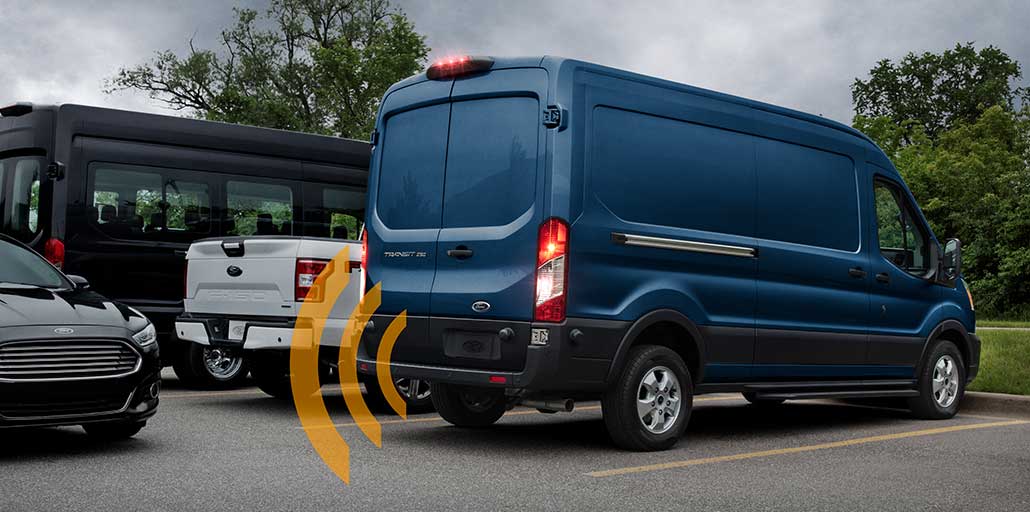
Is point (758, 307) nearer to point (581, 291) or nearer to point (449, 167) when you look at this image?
point (581, 291)

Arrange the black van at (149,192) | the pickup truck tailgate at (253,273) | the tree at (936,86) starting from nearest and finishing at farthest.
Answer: the pickup truck tailgate at (253,273) → the black van at (149,192) → the tree at (936,86)

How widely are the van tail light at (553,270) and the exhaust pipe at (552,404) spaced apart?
630 millimetres

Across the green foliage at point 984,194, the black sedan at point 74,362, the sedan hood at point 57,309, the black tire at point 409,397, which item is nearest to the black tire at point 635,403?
the black tire at point 409,397

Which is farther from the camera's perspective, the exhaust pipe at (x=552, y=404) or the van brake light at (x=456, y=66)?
the van brake light at (x=456, y=66)

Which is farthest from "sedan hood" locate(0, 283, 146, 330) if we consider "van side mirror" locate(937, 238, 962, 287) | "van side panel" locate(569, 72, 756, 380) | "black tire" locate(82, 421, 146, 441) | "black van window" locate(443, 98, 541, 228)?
"van side mirror" locate(937, 238, 962, 287)

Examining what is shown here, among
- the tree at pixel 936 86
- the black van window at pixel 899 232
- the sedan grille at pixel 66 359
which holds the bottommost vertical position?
the sedan grille at pixel 66 359

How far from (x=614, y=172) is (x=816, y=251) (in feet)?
7.60

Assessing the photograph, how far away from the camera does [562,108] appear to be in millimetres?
6965

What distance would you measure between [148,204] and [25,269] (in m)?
3.81

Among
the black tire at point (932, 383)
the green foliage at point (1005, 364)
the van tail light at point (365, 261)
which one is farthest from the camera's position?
the green foliage at point (1005, 364)

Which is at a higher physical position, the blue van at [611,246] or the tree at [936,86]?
the tree at [936,86]

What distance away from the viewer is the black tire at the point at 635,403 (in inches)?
283

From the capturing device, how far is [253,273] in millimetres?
9391

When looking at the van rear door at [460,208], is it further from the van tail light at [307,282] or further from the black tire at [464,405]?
the van tail light at [307,282]
